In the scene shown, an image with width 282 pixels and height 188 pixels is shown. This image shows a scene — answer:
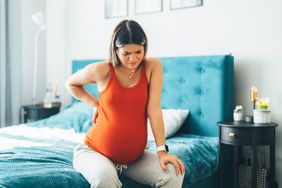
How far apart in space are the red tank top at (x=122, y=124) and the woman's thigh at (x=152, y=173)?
0.04 m

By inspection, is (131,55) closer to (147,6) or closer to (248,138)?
(248,138)

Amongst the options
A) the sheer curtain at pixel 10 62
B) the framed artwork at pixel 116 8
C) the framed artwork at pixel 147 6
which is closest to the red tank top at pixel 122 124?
the framed artwork at pixel 147 6

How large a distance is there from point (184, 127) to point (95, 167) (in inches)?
63.5

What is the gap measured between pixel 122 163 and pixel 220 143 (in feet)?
3.76

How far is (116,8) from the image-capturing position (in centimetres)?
385

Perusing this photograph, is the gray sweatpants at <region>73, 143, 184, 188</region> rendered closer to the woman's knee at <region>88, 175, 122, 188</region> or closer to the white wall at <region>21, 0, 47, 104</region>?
the woman's knee at <region>88, 175, 122, 188</region>

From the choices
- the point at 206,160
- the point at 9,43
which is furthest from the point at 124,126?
the point at 9,43

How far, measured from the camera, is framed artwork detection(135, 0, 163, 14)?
3533 millimetres

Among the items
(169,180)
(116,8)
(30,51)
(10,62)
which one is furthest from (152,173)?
(30,51)

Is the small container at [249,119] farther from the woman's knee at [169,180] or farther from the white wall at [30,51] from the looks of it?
the white wall at [30,51]

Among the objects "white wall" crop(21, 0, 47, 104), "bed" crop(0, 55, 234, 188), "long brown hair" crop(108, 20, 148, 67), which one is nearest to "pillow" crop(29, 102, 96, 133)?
"bed" crop(0, 55, 234, 188)

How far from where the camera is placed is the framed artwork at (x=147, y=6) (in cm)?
353

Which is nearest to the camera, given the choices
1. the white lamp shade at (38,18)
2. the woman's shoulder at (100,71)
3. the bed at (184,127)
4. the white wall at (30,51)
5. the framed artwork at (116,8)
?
the woman's shoulder at (100,71)

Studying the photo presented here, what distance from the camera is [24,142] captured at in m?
2.65
